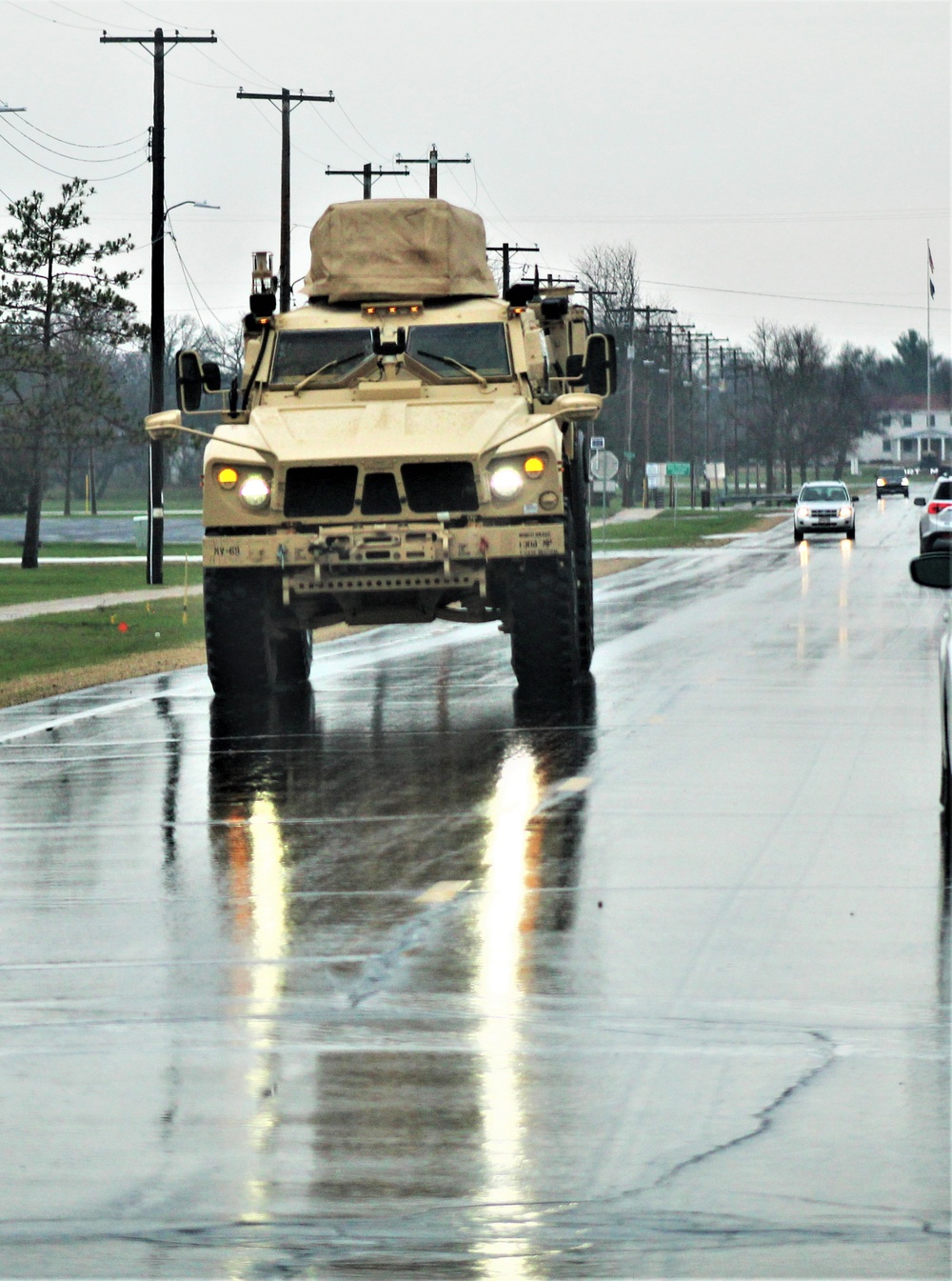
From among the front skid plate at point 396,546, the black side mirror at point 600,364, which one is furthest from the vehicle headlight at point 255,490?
the black side mirror at point 600,364

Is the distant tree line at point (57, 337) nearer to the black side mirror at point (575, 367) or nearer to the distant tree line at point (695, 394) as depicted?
the black side mirror at point (575, 367)

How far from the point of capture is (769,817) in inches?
468

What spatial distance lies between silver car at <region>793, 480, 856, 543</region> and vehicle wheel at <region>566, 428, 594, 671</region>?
137ft

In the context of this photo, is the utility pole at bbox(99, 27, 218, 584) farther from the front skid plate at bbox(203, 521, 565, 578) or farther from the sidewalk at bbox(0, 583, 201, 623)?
the front skid plate at bbox(203, 521, 565, 578)

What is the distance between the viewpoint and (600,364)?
63.1 ft

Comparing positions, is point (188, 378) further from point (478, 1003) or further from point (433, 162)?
point (433, 162)

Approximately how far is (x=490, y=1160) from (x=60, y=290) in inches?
1817

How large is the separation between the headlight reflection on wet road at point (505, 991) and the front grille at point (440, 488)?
416cm

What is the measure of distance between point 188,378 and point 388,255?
2.18 meters

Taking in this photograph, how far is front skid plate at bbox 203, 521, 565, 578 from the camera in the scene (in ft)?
57.0

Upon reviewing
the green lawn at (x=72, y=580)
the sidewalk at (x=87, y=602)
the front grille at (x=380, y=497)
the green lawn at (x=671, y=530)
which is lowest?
the sidewalk at (x=87, y=602)

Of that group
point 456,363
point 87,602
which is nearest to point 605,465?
point 87,602

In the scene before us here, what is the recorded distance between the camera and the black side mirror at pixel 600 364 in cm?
1912

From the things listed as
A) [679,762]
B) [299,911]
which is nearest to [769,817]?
[679,762]
